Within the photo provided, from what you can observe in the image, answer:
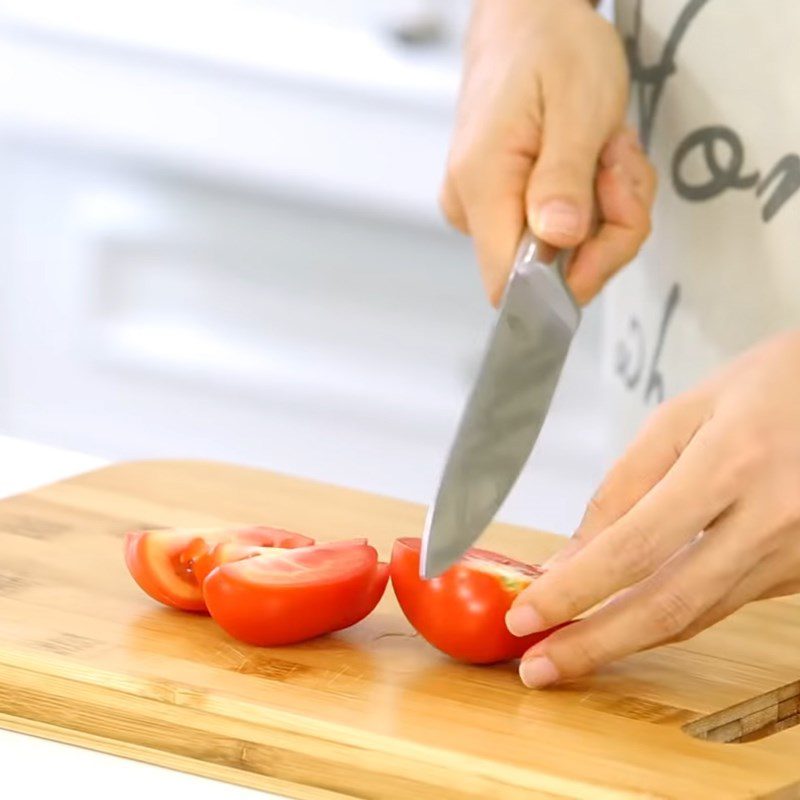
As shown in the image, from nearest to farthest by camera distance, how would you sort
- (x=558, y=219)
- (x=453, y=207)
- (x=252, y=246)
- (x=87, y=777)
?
(x=87, y=777) < (x=558, y=219) < (x=453, y=207) < (x=252, y=246)

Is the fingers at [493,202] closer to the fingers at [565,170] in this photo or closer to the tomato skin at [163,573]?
the fingers at [565,170]

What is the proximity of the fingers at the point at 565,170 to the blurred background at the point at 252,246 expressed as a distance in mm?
1229

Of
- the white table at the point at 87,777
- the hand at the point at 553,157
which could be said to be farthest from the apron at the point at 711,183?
the white table at the point at 87,777

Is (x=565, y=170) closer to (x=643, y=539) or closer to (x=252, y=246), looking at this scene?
(x=643, y=539)

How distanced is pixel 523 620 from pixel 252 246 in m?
1.75

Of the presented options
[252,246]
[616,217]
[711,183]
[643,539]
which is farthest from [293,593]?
[252,246]

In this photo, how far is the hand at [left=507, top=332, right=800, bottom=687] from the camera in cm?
91

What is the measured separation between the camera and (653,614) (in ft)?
3.07

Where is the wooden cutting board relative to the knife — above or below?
below

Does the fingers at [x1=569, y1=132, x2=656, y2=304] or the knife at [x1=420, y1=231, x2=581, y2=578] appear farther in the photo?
the fingers at [x1=569, y1=132, x2=656, y2=304]

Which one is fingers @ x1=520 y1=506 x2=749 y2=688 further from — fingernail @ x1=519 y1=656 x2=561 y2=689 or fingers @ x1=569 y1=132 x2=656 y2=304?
fingers @ x1=569 y1=132 x2=656 y2=304

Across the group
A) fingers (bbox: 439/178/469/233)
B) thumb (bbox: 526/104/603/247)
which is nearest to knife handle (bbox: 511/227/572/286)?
thumb (bbox: 526/104/603/247)

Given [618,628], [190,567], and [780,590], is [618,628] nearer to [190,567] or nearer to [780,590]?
[780,590]

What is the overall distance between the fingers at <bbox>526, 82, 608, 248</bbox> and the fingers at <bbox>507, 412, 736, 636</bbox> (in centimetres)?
25
